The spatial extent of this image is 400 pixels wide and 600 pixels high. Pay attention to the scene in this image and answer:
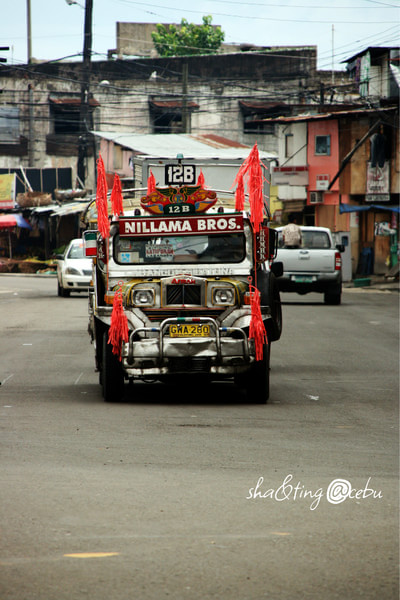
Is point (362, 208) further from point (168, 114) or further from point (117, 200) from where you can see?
point (117, 200)

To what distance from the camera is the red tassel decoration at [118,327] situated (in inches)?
409

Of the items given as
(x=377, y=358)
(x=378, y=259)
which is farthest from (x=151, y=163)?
(x=378, y=259)

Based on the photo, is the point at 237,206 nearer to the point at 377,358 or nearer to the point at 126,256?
the point at 126,256

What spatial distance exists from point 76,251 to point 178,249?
20.5m

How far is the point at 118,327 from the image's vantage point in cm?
1041

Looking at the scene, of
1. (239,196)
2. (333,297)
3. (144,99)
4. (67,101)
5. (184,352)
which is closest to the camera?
(184,352)

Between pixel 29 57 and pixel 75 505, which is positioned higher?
pixel 29 57

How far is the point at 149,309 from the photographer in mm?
10711

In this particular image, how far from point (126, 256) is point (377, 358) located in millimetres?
5759

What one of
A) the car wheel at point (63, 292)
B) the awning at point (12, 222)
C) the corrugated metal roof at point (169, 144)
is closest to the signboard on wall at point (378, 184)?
the corrugated metal roof at point (169, 144)

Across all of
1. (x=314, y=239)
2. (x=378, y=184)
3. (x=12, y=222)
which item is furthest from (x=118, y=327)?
(x=12, y=222)

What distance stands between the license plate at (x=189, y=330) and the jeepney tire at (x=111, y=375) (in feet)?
2.34

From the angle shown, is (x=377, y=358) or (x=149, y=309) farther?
(x=377, y=358)

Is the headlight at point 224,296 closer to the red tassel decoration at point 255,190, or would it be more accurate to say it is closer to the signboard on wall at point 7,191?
the red tassel decoration at point 255,190
